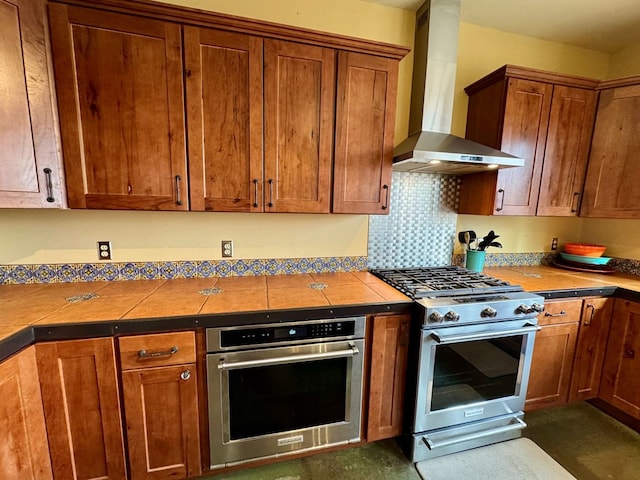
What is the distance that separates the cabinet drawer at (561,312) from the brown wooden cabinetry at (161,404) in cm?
215

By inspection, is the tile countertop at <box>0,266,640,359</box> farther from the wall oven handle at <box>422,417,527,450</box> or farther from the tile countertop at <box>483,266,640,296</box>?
the wall oven handle at <box>422,417,527,450</box>

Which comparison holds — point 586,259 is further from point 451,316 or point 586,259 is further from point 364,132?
point 364,132

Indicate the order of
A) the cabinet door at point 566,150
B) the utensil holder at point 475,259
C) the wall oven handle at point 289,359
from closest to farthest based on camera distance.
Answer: the wall oven handle at point 289,359 → the cabinet door at point 566,150 → the utensil holder at point 475,259

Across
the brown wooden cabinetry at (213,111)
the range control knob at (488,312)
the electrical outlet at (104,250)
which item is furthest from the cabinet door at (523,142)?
the electrical outlet at (104,250)

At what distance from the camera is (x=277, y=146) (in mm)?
1612

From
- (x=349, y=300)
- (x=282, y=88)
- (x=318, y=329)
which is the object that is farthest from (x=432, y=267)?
(x=282, y=88)

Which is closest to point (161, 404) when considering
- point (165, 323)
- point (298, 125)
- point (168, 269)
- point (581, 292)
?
point (165, 323)

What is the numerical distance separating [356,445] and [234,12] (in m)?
2.77

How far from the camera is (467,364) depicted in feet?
5.46

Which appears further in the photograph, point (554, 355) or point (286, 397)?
point (554, 355)

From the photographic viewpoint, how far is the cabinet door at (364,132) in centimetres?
166

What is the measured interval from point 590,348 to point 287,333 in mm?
2184

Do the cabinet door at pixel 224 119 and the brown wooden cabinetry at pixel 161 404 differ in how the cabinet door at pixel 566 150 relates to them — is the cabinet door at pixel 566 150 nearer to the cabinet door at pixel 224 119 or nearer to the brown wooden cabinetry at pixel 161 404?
the cabinet door at pixel 224 119

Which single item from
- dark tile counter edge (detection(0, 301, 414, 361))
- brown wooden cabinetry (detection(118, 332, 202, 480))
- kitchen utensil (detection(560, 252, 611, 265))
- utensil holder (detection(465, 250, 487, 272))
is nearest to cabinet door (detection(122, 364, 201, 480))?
brown wooden cabinetry (detection(118, 332, 202, 480))
